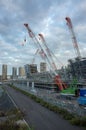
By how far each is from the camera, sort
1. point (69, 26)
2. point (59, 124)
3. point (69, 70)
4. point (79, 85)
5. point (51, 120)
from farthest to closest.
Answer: point (69, 70), point (69, 26), point (79, 85), point (51, 120), point (59, 124)

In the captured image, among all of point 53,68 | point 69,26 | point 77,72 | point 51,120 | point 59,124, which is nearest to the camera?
point 59,124

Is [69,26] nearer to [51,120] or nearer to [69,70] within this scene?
[69,70]

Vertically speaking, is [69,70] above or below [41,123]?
above

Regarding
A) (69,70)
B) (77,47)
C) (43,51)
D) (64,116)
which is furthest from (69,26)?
(64,116)

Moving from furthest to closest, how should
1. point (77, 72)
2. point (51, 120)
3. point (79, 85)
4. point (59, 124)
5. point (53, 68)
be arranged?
point (77, 72)
point (53, 68)
point (79, 85)
point (51, 120)
point (59, 124)

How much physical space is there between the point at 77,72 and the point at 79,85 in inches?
968

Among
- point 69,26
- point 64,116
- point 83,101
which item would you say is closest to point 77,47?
point 69,26

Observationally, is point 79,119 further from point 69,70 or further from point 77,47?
point 69,70

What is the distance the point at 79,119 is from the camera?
2370 centimetres

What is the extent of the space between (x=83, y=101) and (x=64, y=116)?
38.6 feet

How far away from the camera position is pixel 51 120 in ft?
85.4

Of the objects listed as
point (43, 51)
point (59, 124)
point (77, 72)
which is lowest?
point (59, 124)

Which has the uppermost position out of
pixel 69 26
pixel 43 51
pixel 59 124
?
pixel 69 26

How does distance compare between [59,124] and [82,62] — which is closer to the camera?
[59,124]
